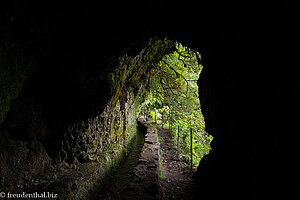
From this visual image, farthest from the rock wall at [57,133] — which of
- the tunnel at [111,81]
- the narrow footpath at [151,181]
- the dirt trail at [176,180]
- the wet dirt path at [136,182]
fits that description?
the dirt trail at [176,180]

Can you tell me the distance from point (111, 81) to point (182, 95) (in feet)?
28.9

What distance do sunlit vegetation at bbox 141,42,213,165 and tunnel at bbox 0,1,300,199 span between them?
4754 mm

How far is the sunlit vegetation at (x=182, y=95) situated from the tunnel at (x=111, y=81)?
475 centimetres

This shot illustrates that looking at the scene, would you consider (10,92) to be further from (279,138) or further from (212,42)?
(279,138)

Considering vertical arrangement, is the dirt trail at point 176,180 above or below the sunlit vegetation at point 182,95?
below

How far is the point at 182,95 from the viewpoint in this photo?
11984mm

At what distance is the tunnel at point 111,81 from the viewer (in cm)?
169

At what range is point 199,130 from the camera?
11031mm

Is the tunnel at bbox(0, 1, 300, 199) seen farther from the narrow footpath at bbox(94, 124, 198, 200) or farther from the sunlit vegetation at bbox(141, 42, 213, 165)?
Result: the sunlit vegetation at bbox(141, 42, 213, 165)

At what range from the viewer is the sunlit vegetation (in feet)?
27.4

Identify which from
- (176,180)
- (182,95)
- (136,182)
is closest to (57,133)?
(136,182)

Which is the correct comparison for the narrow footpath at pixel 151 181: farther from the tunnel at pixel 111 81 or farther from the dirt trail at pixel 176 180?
the tunnel at pixel 111 81

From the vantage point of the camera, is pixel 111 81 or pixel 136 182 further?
pixel 111 81

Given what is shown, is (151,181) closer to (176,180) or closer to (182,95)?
(176,180)
